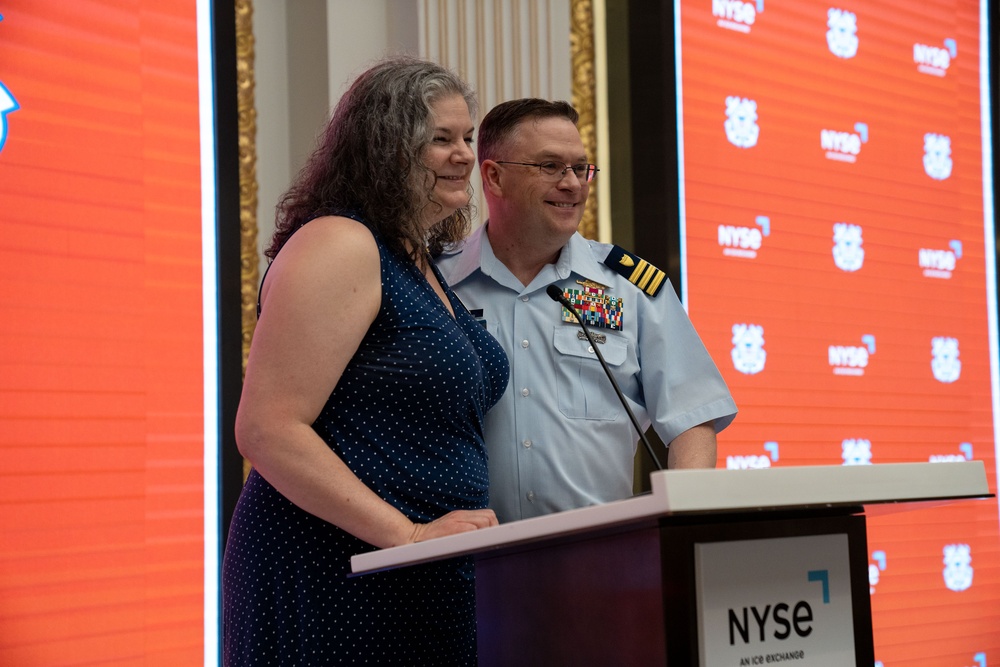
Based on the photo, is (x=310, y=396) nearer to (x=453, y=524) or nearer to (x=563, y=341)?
(x=453, y=524)

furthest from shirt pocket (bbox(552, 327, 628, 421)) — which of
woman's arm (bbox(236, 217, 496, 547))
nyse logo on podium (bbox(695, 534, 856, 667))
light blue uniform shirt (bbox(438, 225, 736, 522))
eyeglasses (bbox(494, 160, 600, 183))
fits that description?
nyse logo on podium (bbox(695, 534, 856, 667))

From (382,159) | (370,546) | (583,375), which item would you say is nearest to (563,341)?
(583,375)

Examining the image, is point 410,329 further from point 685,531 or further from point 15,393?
point 15,393

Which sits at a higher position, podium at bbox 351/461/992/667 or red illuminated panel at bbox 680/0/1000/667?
red illuminated panel at bbox 680/0/1000/667

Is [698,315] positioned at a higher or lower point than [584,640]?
higher

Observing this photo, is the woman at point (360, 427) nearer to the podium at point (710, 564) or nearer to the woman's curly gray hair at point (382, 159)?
the woman's curly gray hair at point (382, 159)

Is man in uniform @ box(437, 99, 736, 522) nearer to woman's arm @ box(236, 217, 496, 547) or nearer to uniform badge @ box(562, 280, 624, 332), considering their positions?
uniform badge @ box(562, 280, 624, 332)

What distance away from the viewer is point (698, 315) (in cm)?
359

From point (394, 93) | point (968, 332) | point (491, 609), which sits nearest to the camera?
point (491, 609)

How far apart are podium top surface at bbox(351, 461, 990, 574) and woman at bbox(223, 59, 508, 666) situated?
0.25 metres

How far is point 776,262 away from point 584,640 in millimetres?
2729

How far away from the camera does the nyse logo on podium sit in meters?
1.17

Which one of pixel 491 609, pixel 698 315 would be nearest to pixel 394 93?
pixel 491 609

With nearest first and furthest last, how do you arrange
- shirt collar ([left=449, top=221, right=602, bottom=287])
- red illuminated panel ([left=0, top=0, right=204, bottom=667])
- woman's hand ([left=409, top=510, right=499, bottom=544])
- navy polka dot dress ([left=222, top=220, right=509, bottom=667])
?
woman's hand ([left=409, top=510, right=499, bottom=544]) → navy polka dot dress ([left=222, top=220, right=509, bottom=667]) → shirt collar ([left=449, top=221, right=602, bottom=287]) → red illuminated panel ([left=0, top=0, right=204, bottom=667])
